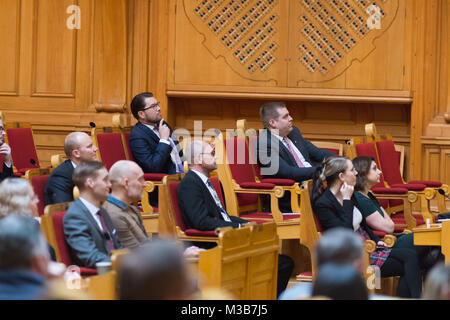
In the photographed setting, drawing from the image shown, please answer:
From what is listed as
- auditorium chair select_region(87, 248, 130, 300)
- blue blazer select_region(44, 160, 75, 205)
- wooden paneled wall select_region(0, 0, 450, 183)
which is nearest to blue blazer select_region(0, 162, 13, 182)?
blue blazer select_region(44, 160, 75, 205)

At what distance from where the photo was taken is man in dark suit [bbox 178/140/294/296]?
452 cm

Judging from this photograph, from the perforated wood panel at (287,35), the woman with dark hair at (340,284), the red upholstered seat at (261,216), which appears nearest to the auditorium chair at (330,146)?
the perforated wood panel at (287,35)

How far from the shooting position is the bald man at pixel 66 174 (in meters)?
4.55

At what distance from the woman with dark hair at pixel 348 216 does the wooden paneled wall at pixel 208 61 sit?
2655 millimetres

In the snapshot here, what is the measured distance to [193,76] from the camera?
7.55m

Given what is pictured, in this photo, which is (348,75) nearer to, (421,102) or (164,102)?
(421,102)

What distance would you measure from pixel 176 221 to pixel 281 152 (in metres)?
1.56

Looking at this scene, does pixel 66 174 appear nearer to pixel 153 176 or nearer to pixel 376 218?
pixel 153 176

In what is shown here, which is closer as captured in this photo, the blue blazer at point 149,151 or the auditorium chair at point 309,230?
the auditorium chair at point 309,230

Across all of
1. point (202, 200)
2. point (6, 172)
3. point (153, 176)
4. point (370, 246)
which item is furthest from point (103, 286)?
point (153, 176)

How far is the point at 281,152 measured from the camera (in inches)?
233

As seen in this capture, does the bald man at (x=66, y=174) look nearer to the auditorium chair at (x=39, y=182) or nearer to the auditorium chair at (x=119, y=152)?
the auditorium chair at (x=39, y=182)
